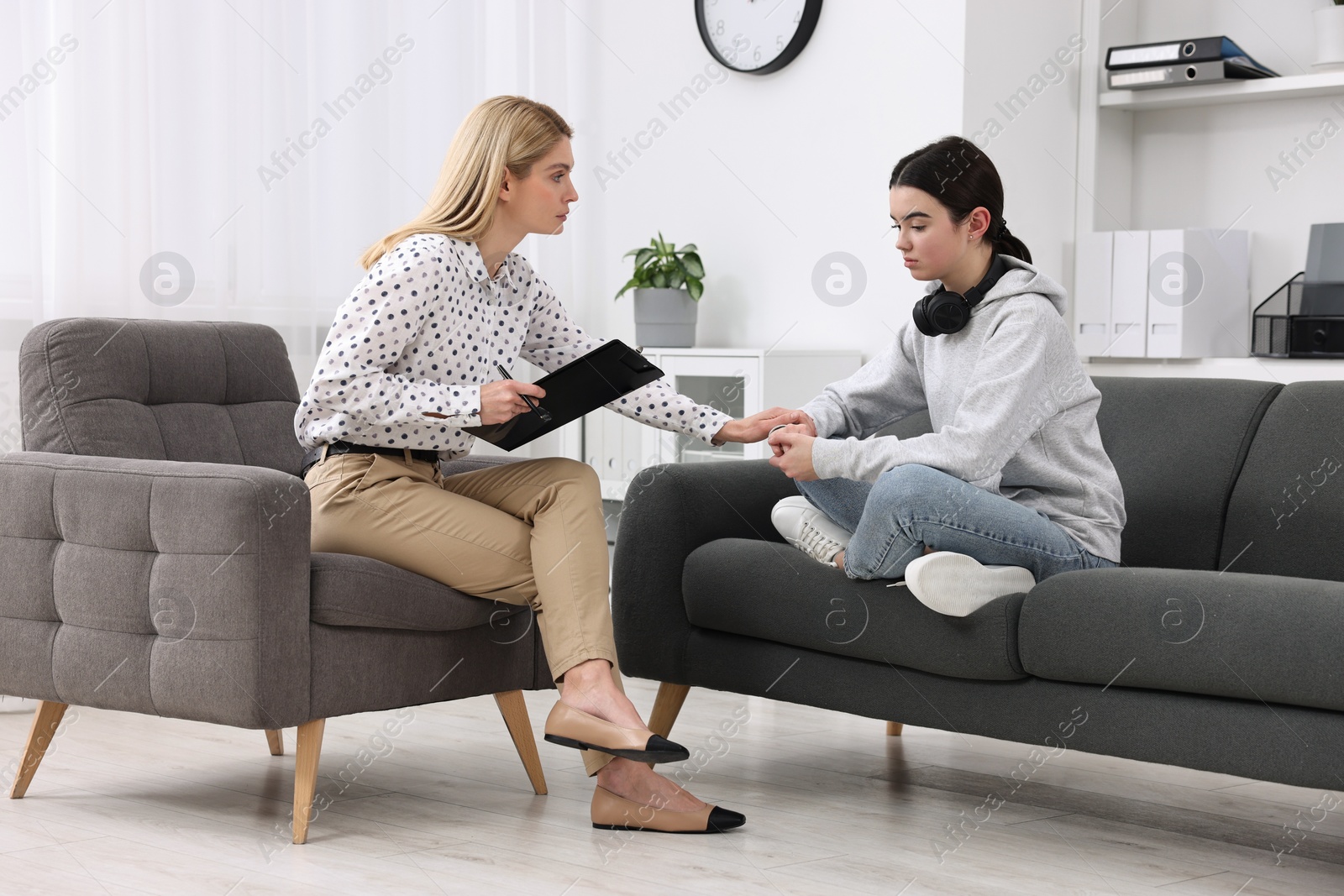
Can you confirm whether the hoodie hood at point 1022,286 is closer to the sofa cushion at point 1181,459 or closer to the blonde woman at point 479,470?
the sofa cushion at point 1181,459

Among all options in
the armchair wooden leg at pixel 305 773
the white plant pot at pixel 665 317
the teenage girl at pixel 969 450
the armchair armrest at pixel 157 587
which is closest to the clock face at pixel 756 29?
the white plant pot at pixel 665 317

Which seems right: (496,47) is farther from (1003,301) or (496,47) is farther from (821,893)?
(821,893)

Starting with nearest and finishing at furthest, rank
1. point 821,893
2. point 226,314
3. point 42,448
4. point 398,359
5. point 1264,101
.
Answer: point 821,893
point 398,359
point 42,448
point 226,314
point 1264,101

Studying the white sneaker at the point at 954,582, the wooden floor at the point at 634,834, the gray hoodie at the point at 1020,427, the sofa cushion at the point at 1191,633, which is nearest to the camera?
the sofa cushion at the point at 1191,633

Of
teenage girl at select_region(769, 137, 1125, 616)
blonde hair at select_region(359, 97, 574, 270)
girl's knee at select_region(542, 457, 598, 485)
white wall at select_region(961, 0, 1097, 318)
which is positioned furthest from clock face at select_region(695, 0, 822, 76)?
girl's knee at select_region(542, 457, 598, 485)

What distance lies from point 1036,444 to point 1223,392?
446 mm

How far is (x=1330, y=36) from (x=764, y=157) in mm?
1437

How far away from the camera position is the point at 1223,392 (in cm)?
242

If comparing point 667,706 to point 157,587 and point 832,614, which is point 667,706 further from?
point 157,587

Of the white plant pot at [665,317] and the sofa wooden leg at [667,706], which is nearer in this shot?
the sofa wooden leg at [667,706]

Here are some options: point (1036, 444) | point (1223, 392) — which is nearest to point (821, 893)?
point (1036, 444)

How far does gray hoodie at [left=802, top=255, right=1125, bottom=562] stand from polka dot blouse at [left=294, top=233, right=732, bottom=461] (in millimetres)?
559

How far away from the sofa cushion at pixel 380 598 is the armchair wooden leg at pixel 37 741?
54cm

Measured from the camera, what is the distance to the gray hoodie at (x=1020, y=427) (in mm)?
2107
